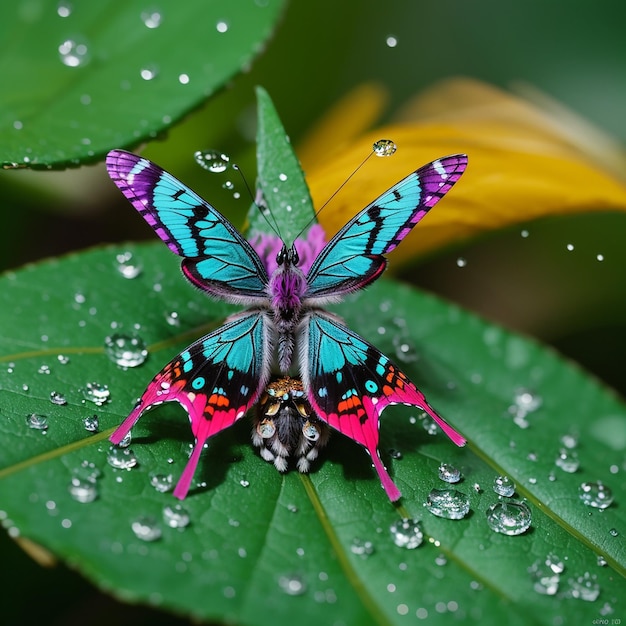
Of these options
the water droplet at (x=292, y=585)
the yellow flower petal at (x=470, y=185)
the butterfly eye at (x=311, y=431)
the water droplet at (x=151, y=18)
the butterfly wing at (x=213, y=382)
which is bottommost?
the water droplet at (x=292, y=585)

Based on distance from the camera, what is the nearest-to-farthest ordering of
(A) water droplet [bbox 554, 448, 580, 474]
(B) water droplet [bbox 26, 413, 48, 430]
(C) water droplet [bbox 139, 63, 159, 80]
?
(B) water droplet [bbox 26, 413, 48, 430] → (A) water droplet [bbox 554, 448, 580, 474] → (C) water droplet [bbox 139, 63, 159, 80]

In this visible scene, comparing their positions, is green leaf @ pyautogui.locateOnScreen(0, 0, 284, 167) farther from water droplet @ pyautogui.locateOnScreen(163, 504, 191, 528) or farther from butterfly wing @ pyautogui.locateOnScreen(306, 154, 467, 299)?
water droplet @ pyautogui.locateOnScreen(163, 504, 191, 528)

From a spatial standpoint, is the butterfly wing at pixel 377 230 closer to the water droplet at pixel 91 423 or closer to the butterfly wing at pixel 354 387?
the butterfly wing at pixel 354 387

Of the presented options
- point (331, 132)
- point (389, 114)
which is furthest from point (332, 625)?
point (389, 114)

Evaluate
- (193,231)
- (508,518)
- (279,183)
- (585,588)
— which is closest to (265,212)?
(279,183)

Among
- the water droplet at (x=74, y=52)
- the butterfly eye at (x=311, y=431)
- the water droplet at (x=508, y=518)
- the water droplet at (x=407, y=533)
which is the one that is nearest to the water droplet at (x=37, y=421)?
the butterfly eye at (x=311, y=431)

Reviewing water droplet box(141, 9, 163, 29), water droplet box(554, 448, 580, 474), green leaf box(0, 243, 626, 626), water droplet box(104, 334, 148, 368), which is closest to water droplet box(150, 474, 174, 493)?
green leaf box(0, 243, 626, 626)

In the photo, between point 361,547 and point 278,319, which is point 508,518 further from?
point 278,319
